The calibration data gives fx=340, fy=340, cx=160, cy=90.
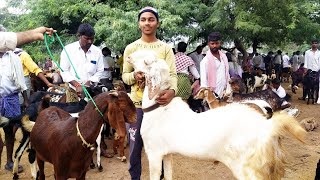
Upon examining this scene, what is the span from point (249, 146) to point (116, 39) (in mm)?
5641

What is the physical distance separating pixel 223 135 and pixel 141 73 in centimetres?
92

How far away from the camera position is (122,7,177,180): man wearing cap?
3.20 meters

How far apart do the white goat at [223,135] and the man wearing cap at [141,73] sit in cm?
12

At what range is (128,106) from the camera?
126 inches

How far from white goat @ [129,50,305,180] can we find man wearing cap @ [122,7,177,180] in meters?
0.12

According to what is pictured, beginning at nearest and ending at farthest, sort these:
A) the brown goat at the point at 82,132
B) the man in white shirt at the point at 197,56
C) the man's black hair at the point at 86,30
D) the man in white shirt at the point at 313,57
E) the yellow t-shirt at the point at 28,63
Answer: the brown goat at the point at 82,132, the man's black hair at the point at 86,30, the yellow t-shirt at the point at 28,63, the man in white shirt at the point at 197,56, the man in white shirt at the point at 313,57

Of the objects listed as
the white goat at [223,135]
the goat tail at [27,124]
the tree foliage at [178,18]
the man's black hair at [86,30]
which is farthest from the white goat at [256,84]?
the white goat at [223,135]

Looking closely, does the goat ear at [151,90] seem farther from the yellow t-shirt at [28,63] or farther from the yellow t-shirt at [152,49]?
the yellow t-shirt at [28,63]

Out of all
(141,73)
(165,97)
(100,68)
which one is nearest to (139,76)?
(141,73)

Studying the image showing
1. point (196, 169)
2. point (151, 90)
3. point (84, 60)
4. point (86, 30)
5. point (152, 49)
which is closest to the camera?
point (151, 90)

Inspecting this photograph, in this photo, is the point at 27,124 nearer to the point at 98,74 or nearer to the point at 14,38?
the point at 98,74

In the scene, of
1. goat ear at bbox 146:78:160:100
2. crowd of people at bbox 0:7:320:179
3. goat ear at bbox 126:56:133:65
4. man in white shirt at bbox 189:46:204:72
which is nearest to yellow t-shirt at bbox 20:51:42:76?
crowd of people at bbox 0:7:320:179

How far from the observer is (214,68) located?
18.5ft

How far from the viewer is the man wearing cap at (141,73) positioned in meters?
3.20
